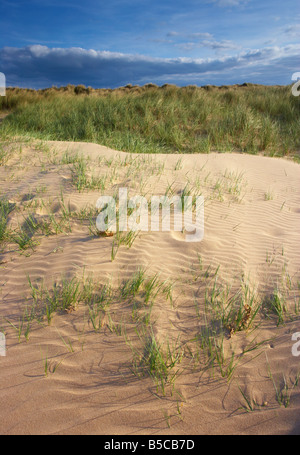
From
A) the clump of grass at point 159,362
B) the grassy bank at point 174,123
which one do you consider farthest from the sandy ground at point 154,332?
the grassy bank at point 174,123

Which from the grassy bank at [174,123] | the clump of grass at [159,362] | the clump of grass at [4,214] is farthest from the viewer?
the grassy bank at [174,123]

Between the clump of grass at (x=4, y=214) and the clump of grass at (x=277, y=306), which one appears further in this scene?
the clump of grass at (x=4, y=214)

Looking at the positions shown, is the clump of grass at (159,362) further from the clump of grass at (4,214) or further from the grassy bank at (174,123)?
the grassy bank at (174,123)

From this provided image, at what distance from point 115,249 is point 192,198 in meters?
1.71

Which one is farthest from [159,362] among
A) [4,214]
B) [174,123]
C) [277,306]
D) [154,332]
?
[174,123]

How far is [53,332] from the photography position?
238 centimetres

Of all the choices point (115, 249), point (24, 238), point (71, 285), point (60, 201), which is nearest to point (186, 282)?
point (115, 249)

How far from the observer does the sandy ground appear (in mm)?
1790

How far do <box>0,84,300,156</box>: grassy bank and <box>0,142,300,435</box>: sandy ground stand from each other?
352 cm

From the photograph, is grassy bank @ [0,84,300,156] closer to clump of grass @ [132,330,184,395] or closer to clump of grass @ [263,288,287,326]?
clump of grass @ [263,288,287,326]

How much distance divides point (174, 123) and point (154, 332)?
795 cm

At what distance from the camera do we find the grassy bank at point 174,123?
8.32m

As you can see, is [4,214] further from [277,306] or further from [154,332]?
[277,306]

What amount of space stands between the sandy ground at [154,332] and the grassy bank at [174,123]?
352 cm
